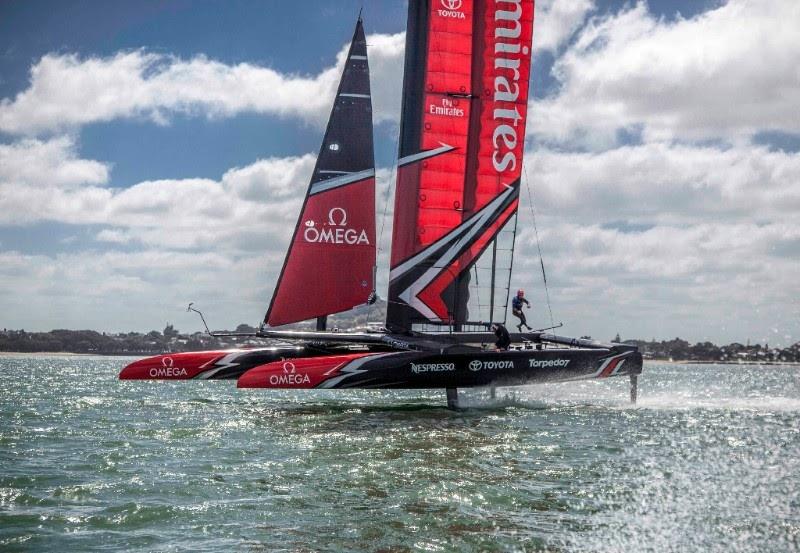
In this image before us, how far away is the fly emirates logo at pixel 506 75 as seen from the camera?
18125 mm

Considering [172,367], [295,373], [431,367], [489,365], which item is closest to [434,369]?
[431,367]

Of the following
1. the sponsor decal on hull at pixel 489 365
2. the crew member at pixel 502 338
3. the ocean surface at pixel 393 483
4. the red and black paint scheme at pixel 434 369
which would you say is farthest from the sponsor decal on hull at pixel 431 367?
the crew member at pixel 502 338

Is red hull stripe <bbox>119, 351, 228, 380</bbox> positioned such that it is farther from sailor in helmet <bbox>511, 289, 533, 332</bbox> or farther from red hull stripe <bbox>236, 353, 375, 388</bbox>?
sailor in helmet <bbox>511, 289, 533, 332</bbox>

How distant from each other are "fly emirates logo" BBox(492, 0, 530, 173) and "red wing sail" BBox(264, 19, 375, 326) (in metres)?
2.62

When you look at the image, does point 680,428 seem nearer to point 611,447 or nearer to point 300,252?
point 611,447

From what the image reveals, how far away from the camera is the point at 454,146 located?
1781 centimetres

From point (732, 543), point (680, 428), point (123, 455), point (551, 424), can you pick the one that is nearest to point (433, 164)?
point (551, 424)

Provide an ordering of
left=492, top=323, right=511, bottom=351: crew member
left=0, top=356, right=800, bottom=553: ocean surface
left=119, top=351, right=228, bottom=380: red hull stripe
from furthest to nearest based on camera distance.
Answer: left=492, top=323, right=511, bottom=351: crew member, left=119, top=351, right=228, bottom=380: red hull stripe, left=0, top=356, right=800, bottom=553: ocean surface

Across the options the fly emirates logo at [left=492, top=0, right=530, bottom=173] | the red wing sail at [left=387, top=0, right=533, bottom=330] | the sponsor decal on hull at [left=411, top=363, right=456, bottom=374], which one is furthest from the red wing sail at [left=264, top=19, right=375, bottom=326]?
the sponsor decal on hull at [left=411, top=363, right=456, bottom=374]

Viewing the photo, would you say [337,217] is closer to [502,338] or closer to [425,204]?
[425,204]

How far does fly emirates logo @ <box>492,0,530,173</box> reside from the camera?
1812 centimetres

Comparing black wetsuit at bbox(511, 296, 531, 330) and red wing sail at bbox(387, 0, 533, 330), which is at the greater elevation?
red wing sail at bbox(387, 0, 533, 330)

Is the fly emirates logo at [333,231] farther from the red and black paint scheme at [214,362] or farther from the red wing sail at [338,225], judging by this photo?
the red and black paint scheme at [214,362]

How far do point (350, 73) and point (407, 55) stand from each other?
1.43 meters
